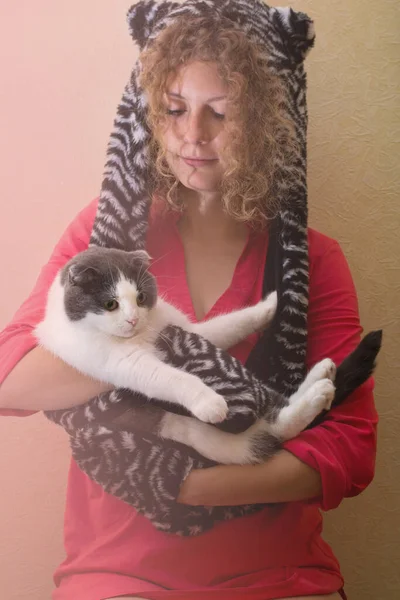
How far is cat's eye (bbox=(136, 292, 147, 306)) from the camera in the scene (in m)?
0.66

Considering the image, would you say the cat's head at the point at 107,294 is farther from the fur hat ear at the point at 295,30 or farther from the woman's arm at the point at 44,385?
Result: the fur hat ear at the point at 295,30

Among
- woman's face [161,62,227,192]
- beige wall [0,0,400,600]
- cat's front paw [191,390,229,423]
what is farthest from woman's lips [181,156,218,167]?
cat's front paw [191,390,229,423]

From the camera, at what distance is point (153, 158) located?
0.72 metres

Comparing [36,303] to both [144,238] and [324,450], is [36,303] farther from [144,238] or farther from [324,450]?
[324,450]

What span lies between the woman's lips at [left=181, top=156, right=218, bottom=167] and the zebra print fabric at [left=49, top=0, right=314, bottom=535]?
0.05 meters

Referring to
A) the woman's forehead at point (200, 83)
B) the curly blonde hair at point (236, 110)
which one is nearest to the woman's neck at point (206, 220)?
the curly blonde hair at point (236, 110)

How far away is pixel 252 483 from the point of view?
68 cm

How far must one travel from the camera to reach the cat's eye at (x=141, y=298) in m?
0.66

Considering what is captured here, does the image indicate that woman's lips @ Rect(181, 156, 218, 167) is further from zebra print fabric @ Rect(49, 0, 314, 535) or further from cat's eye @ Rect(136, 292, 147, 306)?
cat's eye @ Rect(136, 292, 147, 306)

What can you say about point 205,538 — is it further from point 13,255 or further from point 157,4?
point 157,4

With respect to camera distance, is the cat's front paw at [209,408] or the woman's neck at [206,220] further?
the woman's neck at [206,220]

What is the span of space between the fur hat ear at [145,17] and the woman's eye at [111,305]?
1.02 feet

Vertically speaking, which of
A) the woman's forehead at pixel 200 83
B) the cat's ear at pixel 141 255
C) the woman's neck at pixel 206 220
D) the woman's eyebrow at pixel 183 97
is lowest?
the cat's ear at pixel 141 255

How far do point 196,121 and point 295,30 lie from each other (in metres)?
0.17
